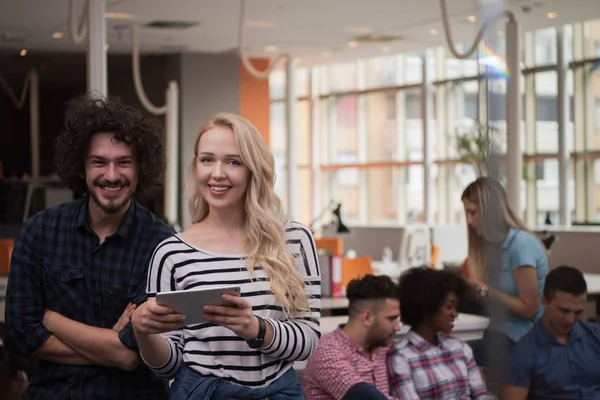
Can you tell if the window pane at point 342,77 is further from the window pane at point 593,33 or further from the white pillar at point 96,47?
the white pillar at point 96,47

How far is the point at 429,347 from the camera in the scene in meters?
3.27

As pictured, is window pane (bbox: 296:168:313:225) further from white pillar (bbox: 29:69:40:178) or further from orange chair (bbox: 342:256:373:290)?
orange chair (bbox: 342:256:373:290)

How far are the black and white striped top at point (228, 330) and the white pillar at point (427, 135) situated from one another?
13.1 m

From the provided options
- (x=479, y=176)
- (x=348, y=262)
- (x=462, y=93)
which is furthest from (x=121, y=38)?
(x=479, y=176)

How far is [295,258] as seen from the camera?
6.30 ft

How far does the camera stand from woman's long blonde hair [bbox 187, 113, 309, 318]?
6.03 feet

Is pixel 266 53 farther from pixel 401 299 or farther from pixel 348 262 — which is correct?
pixel 401 299

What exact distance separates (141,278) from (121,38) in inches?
430

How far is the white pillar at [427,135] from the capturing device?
48.9ft

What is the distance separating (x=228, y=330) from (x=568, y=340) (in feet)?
4.62

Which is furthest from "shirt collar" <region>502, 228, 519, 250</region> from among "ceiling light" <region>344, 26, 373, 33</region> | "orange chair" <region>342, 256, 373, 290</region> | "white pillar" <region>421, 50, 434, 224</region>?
"white pillar" <region>421, 50, 434, 224</region>

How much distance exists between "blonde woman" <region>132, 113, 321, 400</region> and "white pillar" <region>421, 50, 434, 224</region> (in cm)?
1309

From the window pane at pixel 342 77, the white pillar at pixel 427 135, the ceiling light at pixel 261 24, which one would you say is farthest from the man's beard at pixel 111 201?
the window pane at pixel 342 77

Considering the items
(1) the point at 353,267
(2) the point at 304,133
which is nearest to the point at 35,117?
(2) the point at 304,133
